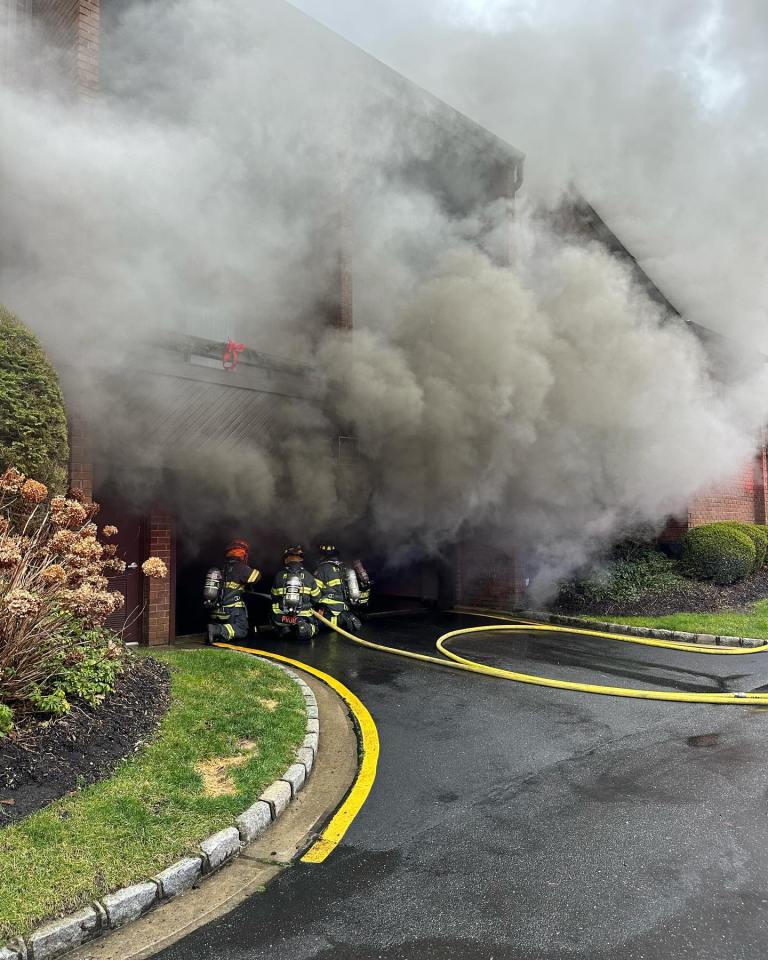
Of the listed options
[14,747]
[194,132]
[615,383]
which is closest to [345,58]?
[194,132]

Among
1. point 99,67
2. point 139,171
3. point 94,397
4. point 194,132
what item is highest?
point 99,67

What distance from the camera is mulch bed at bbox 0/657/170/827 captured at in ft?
8.92

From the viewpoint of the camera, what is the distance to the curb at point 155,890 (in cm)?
203

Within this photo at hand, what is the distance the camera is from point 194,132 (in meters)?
5.68

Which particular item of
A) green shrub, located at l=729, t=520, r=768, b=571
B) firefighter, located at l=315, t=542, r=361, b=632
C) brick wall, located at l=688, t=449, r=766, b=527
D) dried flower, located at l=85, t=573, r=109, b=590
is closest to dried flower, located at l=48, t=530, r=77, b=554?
dried flower, located at l=85, t=573, r=109, b=590

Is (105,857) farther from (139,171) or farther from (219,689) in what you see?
(139,171)

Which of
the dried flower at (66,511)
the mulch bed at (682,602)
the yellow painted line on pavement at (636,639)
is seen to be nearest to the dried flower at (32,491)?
the dried flower at (66,511)

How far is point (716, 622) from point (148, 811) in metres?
7.02

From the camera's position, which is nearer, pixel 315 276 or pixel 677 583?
pixel 315 276

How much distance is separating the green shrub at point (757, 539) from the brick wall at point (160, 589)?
848 centimetres

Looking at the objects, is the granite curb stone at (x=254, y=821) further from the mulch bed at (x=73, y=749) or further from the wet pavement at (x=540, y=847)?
the mulch bed at (x=73, y=749)

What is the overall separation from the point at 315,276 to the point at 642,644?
5.79m

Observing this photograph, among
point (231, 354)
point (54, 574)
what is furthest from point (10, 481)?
point (231, 354)

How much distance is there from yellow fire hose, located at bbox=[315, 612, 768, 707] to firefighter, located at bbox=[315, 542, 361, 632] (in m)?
0.20
